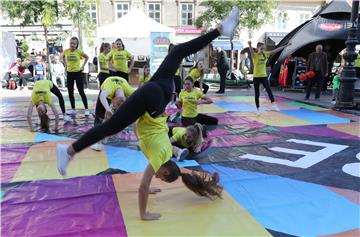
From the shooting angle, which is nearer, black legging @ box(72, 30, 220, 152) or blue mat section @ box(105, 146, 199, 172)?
black legging @ box(72, 30, 220, 152)

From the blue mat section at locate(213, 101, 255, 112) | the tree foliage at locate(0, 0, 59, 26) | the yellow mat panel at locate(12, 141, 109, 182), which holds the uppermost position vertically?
the tree foliage at locate(0, 0, 59, 26)

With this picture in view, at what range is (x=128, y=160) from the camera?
527 centimetres

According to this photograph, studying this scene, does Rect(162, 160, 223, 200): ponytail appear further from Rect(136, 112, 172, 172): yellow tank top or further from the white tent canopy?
the white tent canopy

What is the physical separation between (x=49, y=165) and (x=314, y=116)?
656cm

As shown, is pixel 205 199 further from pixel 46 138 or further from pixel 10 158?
pixel 46 138

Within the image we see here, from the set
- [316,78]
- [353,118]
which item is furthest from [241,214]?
[316,78]

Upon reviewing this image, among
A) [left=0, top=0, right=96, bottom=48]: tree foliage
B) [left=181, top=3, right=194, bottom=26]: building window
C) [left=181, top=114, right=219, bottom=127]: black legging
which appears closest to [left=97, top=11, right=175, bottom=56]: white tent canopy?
[left=0, top=0, right=96, bottom=48]: tree foliage

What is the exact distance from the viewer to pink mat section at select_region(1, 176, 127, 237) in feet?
10.5

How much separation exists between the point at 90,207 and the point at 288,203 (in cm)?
209

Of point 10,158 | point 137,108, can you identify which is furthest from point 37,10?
point 137,108

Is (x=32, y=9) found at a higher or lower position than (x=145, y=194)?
higher

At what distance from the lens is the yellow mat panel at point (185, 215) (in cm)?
320

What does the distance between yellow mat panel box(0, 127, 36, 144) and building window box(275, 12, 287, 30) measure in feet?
98.7

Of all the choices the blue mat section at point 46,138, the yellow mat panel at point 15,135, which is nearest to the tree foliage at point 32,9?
the yellow mat panel at point 15,135
